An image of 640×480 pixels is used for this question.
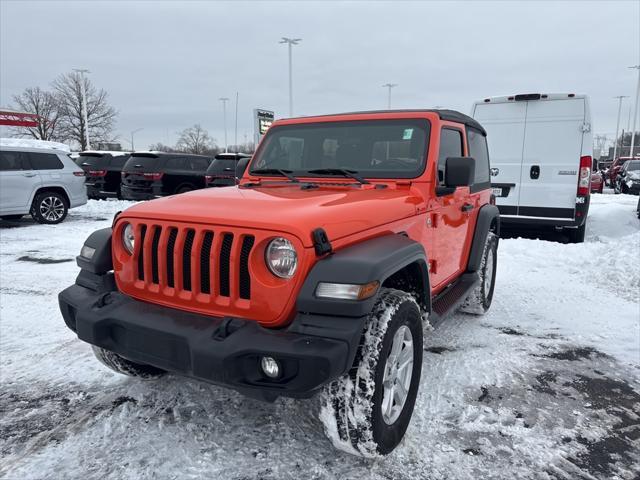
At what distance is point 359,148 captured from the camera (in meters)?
3.71

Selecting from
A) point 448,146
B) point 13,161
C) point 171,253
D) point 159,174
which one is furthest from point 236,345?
point 159,174

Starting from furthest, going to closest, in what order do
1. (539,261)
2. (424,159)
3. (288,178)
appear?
(539,261), (288,178), (424,159)

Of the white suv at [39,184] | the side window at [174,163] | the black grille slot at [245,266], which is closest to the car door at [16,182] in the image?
the white suv at [39,184]

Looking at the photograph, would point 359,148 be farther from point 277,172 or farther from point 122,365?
point 122,365

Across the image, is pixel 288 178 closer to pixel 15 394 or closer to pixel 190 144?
pixel 15 394

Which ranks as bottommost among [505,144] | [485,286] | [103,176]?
[485,286]

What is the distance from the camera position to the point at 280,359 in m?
2.12

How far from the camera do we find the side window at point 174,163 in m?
14.3

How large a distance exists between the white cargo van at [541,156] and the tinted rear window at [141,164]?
9336 millimetres

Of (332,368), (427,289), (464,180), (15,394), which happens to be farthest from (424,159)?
(15,394)

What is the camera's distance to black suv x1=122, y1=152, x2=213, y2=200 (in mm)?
13719

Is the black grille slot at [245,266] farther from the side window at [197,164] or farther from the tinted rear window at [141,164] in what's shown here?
the side window at [197,164]

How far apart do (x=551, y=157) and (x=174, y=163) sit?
10532mm

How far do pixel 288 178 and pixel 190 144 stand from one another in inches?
2219
